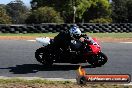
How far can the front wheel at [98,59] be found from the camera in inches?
467

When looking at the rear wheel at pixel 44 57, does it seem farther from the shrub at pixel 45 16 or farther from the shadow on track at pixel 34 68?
the shrub at pixel 45 16

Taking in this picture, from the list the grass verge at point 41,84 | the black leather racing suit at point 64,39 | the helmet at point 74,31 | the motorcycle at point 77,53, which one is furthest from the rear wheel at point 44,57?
the grass verge at point 41,84

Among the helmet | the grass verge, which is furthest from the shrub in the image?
the grass verge

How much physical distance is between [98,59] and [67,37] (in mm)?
1130

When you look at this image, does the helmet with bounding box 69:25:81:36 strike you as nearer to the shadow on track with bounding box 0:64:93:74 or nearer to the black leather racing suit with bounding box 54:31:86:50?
the black leather racing suit with bounding box 54:31:86:50

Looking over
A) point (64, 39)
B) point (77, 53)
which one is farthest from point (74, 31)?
point (77, 53)

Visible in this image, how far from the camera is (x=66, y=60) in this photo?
39.3 feet

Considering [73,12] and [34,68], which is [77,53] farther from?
[73,12]

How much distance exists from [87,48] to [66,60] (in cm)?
73

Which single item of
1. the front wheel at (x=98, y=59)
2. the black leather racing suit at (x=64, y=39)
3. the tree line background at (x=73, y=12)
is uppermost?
the black leather racing suit at (x=64, y=39)

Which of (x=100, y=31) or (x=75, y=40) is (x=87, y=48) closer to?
(x=75, y=40)

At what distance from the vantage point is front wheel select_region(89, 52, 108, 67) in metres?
11.9

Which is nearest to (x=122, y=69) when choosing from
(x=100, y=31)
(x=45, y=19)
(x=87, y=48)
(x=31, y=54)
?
(x=87, y=48)

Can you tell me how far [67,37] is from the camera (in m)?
11.8
